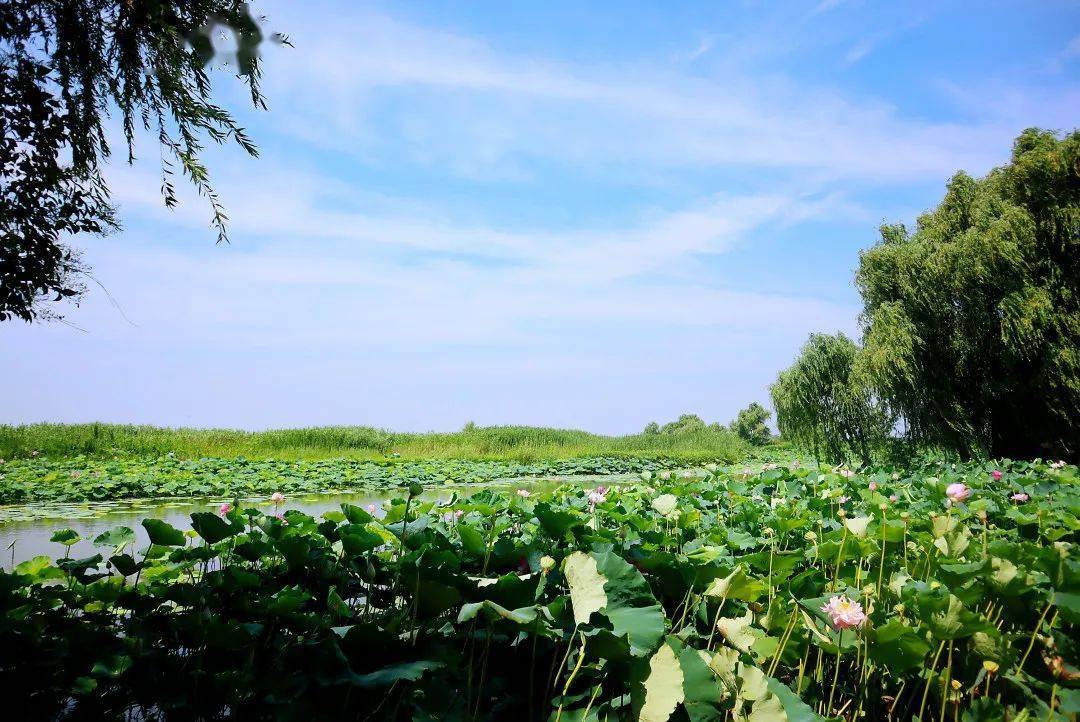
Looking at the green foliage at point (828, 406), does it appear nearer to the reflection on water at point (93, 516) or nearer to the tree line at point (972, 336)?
the tree line at point (972, 336)

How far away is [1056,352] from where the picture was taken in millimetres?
8859

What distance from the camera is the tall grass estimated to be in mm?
12609

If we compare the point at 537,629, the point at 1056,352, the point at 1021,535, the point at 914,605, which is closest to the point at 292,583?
the point at 537,629

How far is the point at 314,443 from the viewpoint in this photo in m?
16.2

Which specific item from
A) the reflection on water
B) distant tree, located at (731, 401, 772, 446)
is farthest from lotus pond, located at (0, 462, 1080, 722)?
distant tree, located at (731, 401, 772, 446)

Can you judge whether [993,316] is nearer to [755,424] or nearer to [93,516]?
[93,516]

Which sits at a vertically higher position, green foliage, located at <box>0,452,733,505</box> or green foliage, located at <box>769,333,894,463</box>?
green foliage, located at <box>769,333,894,463</box>

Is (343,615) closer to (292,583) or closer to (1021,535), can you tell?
(292,583)

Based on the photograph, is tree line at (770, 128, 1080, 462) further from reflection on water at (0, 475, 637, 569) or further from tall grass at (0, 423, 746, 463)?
reflection on water at (0, 475, 637, 569)

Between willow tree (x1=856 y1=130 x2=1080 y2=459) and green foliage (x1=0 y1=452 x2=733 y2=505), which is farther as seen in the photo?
willow tree (x1=856 y1=130 x2=1080 y2=459)

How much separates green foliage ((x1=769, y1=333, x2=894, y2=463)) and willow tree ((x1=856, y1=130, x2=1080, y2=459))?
665 millimetres

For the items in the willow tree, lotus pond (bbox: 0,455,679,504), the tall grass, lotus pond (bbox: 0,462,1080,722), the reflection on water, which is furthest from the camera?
the tall grass

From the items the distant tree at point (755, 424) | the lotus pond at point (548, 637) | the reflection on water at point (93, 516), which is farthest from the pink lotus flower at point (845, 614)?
the distant tree at point (755, 424)

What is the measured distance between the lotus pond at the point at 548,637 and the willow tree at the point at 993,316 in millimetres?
9156
